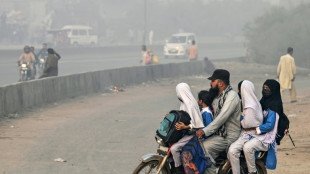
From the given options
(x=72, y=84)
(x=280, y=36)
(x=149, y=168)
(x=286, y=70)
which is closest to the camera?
(x=149, y=168)

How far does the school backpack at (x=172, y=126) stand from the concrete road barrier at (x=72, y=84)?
33.5ft

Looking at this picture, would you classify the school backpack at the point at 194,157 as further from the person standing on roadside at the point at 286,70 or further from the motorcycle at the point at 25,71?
the motorcycle at the point at 25,71

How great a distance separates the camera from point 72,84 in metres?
23.6

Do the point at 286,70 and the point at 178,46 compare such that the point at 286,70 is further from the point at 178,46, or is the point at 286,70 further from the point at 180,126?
the point at 178,46

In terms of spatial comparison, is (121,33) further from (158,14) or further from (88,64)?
(88,64)

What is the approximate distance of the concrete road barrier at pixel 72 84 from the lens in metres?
18.5

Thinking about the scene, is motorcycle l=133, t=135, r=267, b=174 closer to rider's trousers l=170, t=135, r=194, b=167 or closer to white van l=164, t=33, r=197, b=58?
rider's trousers l=170, t=135, r=194, b=167

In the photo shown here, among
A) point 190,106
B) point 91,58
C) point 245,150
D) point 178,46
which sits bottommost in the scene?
point 91,58

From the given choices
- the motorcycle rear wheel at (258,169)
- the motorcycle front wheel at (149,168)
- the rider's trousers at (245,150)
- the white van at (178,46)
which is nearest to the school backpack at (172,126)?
the motorcycle front wheel at (149,168)

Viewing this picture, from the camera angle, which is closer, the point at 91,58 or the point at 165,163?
the point at 165,163

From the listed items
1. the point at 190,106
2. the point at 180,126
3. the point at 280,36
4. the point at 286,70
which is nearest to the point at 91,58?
the point at 280,36

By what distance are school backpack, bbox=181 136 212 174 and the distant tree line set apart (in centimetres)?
Result: 3832

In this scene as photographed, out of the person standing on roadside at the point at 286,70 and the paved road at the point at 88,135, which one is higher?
the person standing on roadside at the point at 286,70

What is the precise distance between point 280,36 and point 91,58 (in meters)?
15.3
